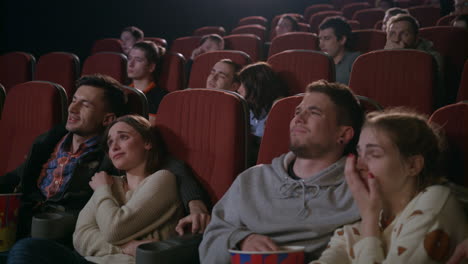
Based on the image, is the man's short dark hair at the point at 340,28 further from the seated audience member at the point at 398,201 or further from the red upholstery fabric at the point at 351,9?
the red upholstery fabric at the point at 351,9

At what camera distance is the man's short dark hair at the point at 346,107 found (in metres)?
1.11

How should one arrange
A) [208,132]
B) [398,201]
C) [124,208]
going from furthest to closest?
[208,132], [124,208], [398,201]

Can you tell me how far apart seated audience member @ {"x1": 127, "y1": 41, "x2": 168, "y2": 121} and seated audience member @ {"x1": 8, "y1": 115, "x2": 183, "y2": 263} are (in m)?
0.99

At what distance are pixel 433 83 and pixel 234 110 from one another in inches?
27.3

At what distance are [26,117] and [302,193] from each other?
3.53ft

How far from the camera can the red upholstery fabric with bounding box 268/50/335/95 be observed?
1.84m

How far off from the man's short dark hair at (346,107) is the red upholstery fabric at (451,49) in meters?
1.22

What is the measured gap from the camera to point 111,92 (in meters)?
1.54

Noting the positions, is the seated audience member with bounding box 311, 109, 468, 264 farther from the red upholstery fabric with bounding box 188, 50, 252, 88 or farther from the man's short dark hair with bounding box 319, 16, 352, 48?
the man's short dark hair with bounding box 319, 16, 352, 48

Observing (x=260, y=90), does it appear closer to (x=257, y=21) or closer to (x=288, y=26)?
(x=288, y=26)

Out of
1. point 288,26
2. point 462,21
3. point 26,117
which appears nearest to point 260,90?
point 26,117

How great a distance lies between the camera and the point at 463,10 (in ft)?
10.3

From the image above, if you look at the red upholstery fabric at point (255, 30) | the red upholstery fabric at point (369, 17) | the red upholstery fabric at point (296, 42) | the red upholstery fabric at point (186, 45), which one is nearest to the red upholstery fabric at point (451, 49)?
the red upholstery fabric at point (296, 42)

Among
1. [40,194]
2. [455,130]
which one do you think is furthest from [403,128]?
[40,194]
